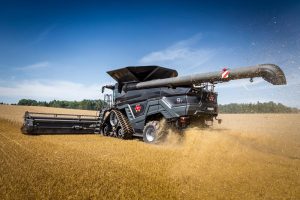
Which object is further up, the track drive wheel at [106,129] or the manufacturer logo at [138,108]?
the manufacturer logo at [138,108]

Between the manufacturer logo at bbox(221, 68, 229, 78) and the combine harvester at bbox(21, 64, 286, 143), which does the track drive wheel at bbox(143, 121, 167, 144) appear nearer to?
the combine harvester at bbox(21, 64, 286, 143)

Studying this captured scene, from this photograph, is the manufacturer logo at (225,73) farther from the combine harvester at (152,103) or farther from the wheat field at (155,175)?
the wheat field at (155,175)

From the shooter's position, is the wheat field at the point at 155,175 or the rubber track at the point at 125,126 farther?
the rubber track at the point at 125,126

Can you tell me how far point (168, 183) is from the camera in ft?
15.3

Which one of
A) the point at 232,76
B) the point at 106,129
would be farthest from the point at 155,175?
the point at 106,129

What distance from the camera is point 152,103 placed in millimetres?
11031

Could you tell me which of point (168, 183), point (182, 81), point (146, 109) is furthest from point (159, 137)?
point (168, 183)

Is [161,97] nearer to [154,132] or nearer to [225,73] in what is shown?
[154,132]

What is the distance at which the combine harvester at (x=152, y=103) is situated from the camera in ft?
29.7

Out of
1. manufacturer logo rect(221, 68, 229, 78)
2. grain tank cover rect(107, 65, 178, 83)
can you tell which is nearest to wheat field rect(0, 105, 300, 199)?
manufacturer logo rect(221, 68, 229, 78)

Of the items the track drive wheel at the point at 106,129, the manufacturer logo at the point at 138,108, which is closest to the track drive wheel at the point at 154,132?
the manufacturer logo at the point at 138,108

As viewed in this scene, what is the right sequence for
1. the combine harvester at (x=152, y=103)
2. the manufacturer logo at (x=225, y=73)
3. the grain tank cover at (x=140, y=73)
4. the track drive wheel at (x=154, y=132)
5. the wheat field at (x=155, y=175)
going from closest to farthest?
the wheat field at (x=155, y=175)
the manufacturer logo at (x=225, y=73)
the combine harvester at (x=152, y=103)
the track drive wheel at (x=154, y=132)
the grain tank cover at (x=140, y=73)

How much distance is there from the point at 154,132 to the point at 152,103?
1.26 metres

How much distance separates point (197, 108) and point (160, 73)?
3518mm
